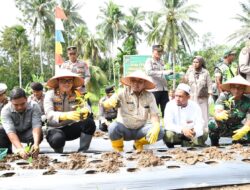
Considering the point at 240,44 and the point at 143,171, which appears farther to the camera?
the point at 240,44

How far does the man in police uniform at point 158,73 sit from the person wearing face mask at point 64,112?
1.49 m

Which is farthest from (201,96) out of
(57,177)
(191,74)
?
(57,177)

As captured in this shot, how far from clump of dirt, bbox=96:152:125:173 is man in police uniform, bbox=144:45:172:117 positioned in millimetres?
2019

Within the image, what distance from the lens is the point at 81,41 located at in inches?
1309

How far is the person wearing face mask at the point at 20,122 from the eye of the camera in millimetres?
3324

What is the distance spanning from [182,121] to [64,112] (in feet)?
3.89

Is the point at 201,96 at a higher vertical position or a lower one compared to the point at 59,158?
higher

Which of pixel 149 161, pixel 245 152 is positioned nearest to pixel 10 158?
pixel 149 161

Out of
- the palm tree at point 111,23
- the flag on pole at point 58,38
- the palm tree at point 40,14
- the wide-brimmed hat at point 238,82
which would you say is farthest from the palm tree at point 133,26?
the wide-brimmed hat at point 238,82

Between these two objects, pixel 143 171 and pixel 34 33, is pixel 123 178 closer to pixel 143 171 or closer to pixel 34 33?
pixel 143 171

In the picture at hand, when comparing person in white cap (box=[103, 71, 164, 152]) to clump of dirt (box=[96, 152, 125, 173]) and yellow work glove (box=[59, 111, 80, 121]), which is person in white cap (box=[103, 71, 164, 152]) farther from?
clump of dirt (box=[96, 152, 125, 173])

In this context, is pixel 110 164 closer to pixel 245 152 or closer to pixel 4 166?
pixel 4 166

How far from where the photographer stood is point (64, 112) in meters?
3.66

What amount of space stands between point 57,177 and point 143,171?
24.8 inches
